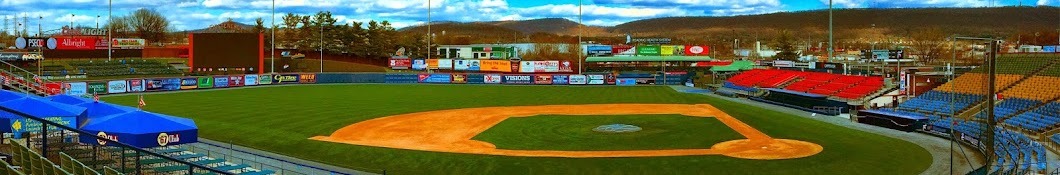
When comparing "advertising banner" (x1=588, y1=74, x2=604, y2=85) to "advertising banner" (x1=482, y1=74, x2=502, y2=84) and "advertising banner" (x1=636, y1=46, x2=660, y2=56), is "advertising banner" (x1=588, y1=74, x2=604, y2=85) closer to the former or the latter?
"advertising banner" (x1=482, y1=74, x2=502, y2=84)

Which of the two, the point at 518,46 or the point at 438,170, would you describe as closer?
the point at 438,170

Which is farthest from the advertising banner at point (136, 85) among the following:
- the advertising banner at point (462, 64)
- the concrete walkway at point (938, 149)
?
the concrete walkway at point (938, 149)

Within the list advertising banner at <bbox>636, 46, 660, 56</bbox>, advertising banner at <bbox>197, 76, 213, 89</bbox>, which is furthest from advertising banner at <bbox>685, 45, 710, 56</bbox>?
advertising banner at <bbox>197, 76, 213, 89</bbox>

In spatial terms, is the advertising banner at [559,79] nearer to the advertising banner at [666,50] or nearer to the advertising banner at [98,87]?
the advertising banner at [666,50]

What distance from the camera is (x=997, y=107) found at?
1700 inches

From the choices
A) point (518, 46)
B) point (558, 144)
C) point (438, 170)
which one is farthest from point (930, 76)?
point (518, 46)

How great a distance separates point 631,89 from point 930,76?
25.0 metres

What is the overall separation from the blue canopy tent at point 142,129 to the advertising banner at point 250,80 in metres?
52.0

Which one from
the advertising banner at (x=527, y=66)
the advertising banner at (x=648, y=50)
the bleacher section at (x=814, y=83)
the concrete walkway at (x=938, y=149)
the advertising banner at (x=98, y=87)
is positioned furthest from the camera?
the advertising banner at (x=648, y=50)

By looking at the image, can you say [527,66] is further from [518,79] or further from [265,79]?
[265,79]

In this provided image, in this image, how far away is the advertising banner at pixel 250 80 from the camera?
74.1 m

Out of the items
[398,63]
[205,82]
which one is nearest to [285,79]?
[205,82]

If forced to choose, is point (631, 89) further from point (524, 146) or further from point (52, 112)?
point (52, 112)

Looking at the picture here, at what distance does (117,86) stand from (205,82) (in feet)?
27.5
